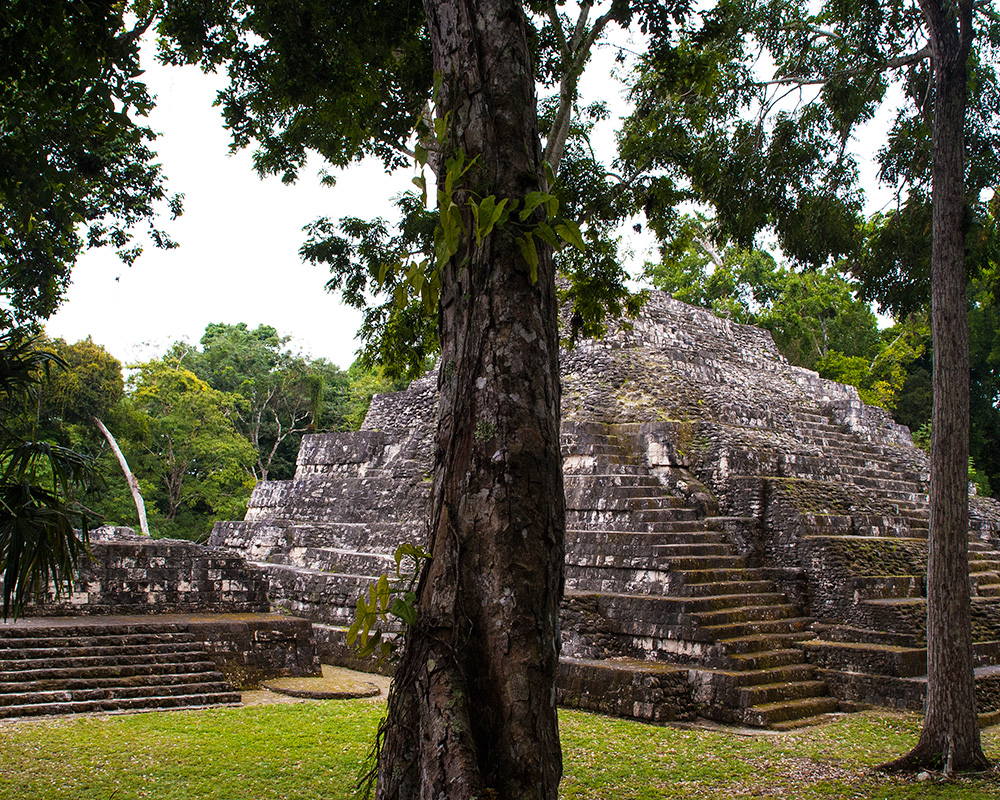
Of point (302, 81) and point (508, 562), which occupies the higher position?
point (302, 81)

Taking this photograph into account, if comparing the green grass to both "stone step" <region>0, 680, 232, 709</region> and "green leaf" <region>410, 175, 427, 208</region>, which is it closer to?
"stone step" <region>0, 680, 232, 709</region>

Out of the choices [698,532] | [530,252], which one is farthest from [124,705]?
[530,252]

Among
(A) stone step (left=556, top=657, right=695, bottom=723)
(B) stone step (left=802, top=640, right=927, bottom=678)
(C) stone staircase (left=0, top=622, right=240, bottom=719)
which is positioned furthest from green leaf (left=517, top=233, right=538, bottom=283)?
(B) stone step (left=802, top=640, right=927, bottom=678)

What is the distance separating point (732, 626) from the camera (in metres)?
8.40

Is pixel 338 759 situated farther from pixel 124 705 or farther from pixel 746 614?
pixel 746 614

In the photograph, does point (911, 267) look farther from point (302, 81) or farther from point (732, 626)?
point (302, 81)

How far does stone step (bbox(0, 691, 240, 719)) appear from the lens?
6945 mm

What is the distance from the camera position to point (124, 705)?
746 centimetres

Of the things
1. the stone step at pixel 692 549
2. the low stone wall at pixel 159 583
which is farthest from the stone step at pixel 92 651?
the stone step at pixel 692 549

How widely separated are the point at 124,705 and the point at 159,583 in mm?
2333

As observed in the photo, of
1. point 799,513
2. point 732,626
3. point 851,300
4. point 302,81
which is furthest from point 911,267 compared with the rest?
point 851,300

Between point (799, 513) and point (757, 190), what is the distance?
380 cm

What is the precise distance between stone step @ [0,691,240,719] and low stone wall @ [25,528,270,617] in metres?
1.82

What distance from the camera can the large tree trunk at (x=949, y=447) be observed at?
242 inches
